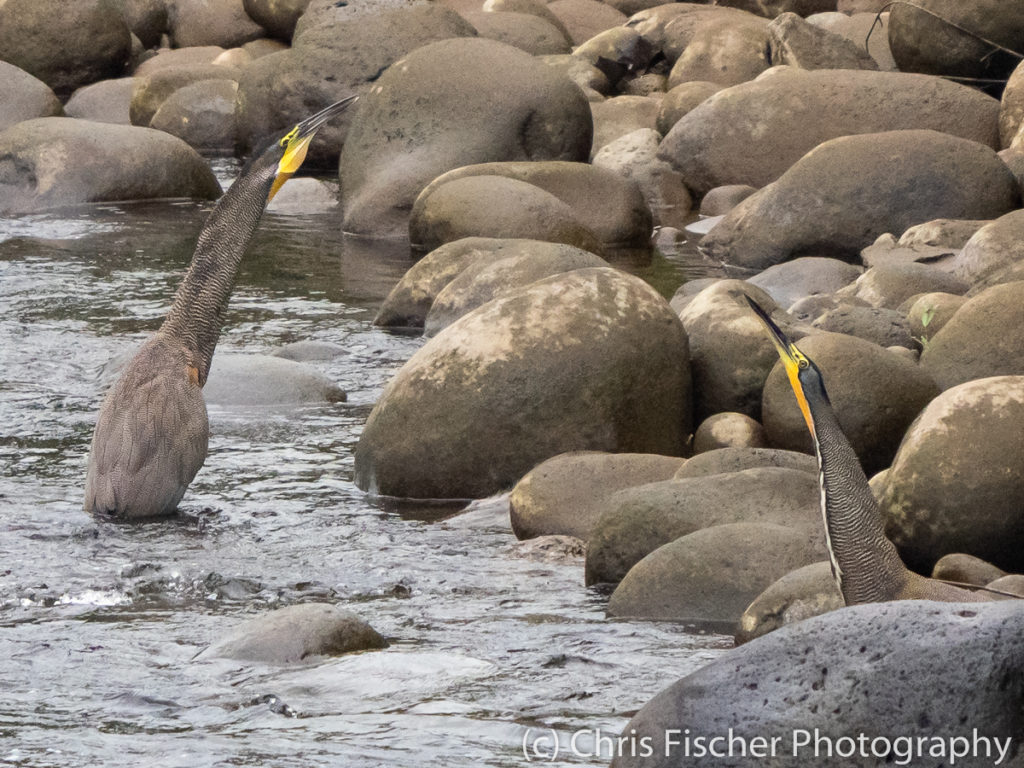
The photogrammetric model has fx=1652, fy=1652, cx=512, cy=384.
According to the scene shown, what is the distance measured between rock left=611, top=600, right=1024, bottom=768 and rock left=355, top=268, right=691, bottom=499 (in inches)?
169

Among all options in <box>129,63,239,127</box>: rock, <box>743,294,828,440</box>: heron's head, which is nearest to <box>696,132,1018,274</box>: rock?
<box>743,294,828,440</box>: heron's head

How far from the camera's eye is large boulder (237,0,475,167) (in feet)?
61.6

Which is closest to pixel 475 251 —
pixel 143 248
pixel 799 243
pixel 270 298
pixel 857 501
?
pixel 270 298

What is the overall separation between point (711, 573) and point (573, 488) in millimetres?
1327

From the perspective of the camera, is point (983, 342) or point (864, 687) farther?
point (983, 342)

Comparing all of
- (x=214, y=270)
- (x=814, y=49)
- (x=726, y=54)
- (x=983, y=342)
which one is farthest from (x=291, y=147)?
(x=726, y=54)

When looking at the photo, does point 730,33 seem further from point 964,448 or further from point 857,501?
point 857,501

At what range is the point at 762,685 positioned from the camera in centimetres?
400

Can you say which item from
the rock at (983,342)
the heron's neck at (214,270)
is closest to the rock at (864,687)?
the rock at (983,342)

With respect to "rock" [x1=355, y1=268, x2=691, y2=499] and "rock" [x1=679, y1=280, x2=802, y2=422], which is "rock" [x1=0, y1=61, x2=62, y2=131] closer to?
"rock" [x1=355, y1=268, x2=691, y2=499]

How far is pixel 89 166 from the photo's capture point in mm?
17078

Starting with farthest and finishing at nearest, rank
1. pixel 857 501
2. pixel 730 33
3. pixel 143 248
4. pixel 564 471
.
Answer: pixel 730 33 → pixel 143 248 → pixel 564 471 → pixel 857 501

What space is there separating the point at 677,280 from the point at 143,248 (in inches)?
197

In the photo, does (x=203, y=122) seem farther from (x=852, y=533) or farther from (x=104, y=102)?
(x=852, y=533)
